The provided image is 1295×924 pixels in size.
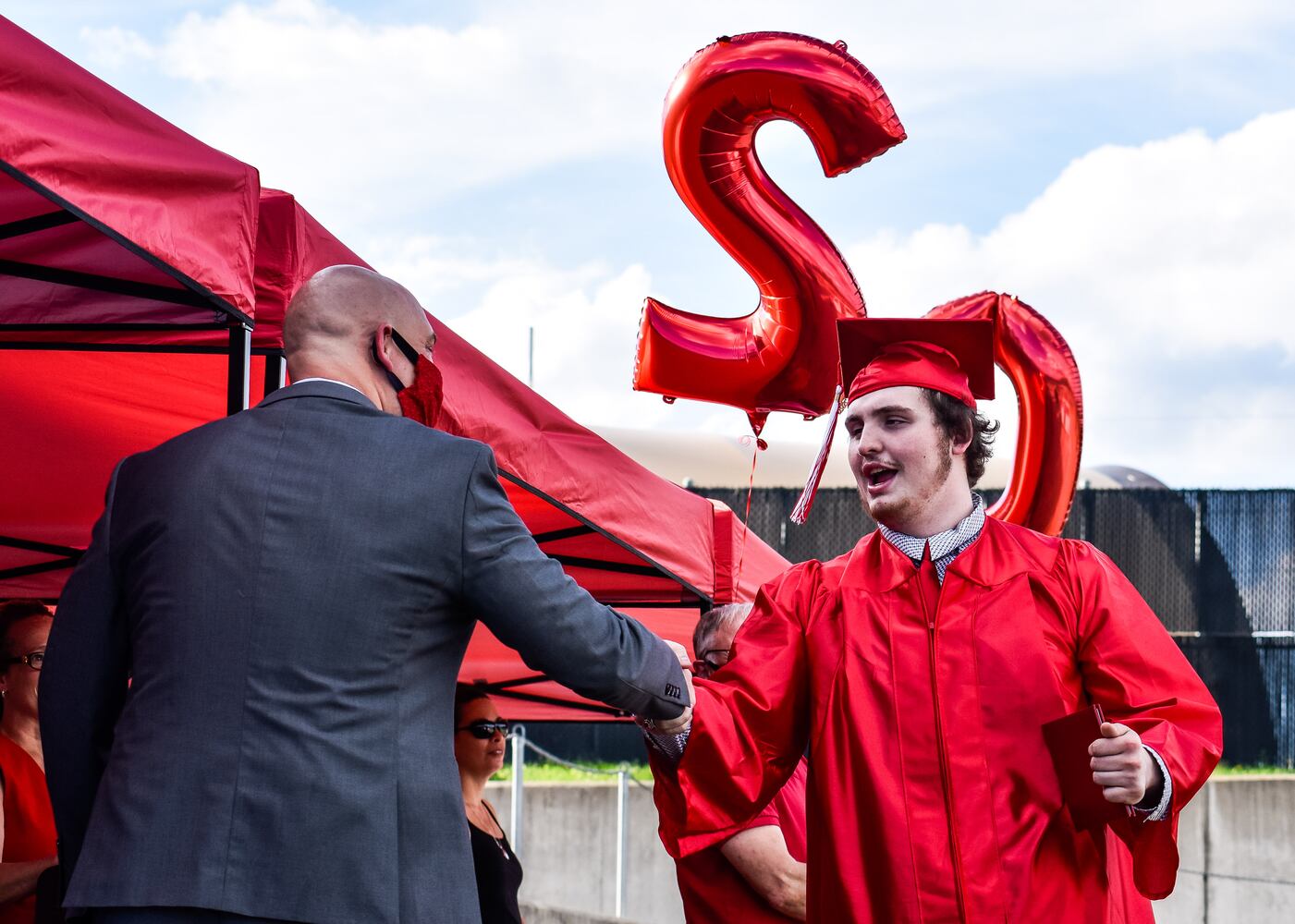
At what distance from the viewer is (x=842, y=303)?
3.76 m

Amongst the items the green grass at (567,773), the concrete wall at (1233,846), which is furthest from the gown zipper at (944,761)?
the green grass at (567,773)

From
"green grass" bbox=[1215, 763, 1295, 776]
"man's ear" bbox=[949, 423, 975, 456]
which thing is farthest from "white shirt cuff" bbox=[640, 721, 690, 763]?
"green grass" bbox=[1215, 763, 1295, 776]

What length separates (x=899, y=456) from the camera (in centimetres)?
301

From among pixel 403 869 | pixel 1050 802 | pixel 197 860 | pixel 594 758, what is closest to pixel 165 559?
pixel 197 860

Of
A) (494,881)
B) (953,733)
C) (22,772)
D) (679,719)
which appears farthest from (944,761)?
(22,772)

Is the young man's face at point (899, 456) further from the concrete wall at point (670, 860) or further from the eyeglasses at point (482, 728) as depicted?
the concrete wall at point (670, 860)

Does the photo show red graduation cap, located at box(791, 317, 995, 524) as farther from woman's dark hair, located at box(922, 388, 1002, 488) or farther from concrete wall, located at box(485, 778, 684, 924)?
concrete wall, located at box(485, 778, 684, 924)

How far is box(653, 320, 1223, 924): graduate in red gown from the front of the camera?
8.75 ft

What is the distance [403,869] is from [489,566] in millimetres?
447

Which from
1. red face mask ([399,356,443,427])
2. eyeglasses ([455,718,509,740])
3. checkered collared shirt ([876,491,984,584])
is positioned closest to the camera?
red face mask ([399,356,443,427])

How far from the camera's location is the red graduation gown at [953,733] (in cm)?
267

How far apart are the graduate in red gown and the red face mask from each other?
2.40 feet

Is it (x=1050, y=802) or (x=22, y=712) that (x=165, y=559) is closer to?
(x=1050, y=802)

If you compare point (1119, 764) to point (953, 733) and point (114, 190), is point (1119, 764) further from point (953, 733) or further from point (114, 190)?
point (114, 190)
